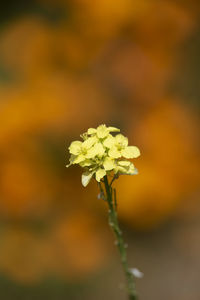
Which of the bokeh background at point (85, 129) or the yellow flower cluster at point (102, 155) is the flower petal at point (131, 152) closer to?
the yellow flower cluster at point (102, 155)

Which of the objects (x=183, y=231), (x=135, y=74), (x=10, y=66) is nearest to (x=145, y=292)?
(x=183, y=231)

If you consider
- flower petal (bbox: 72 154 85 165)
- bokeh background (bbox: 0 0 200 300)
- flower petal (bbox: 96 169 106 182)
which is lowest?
flower petal (bbox: 96 169 106 182)

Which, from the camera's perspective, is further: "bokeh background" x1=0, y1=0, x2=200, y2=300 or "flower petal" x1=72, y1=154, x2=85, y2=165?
"bokeh background" x1=0, y1=0, x2=200, y2=300

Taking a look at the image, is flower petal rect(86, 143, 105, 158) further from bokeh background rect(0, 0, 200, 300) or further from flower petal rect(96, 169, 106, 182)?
bokeh background rect(0, 0, 200, 300)

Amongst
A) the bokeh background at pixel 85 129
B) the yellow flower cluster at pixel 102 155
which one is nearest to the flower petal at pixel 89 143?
the yellow flower cluster at pixel 102 155

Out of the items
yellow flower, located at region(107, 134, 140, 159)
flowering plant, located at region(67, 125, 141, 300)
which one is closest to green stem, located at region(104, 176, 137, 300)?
flowering plant, located at region(67, 125, 141, 300)

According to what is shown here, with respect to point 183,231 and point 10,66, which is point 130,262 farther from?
point 10,66
